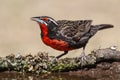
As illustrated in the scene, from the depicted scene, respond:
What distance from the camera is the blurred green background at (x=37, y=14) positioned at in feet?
55.8

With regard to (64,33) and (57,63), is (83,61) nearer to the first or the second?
(57,63)

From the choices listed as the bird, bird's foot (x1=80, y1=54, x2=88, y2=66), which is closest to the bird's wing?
the bird

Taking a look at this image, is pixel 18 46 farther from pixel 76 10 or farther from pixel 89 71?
pixel 89 71

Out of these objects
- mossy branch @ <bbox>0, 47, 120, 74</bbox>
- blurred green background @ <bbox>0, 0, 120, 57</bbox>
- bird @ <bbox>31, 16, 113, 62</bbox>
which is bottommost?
mossy branch @ <bbox>0, 47, 120, 74</bbox>

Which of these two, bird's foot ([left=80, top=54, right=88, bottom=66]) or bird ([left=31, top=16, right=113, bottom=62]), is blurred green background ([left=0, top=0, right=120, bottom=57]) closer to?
bird ([left=31, top=16, right=113, bottom=62])

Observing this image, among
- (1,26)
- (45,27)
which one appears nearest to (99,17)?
(1,26)

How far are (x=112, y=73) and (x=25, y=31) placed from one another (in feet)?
29.5

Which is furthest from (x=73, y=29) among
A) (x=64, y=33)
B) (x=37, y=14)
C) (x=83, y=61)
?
(x=37, y=14)

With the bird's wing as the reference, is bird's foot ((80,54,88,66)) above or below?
below

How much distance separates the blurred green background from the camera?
17.0 meters

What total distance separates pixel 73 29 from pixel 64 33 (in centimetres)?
37

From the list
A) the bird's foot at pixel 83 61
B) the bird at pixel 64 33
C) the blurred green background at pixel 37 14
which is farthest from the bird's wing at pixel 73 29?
the blurred green background at pixel 37 14

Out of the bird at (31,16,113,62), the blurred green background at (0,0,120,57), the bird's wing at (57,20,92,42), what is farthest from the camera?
the blurred green background at (0,0,120,57)

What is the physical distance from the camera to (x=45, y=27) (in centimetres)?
1028
